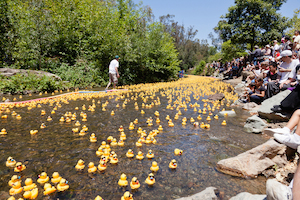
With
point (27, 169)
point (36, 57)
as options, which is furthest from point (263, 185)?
point (36, 57)

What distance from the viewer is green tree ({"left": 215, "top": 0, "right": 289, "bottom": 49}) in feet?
88.9

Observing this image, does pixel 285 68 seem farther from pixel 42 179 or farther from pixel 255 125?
pixel 42 179

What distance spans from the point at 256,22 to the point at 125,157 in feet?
107

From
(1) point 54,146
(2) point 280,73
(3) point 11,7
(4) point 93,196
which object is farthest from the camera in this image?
(3) point 11,7

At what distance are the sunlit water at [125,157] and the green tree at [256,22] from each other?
26528 millimetres

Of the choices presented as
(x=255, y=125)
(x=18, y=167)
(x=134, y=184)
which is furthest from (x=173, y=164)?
(x=255, y=125)

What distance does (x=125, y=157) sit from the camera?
487 cm

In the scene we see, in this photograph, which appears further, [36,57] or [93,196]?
[36,57]

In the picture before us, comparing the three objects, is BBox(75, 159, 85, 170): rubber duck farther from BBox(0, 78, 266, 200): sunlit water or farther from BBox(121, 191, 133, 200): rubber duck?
BBox(121, 191, 133, 200): rubber duck

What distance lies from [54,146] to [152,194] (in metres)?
3.56

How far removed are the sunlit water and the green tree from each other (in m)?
26.5

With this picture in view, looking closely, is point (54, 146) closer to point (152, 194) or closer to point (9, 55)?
point (152, 194)

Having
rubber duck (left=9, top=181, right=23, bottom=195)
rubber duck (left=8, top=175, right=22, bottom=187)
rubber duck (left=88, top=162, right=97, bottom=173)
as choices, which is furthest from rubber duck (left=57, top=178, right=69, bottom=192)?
rubber duck (left=8, top=175, right=22, bottom=187)

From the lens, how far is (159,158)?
4.87m
